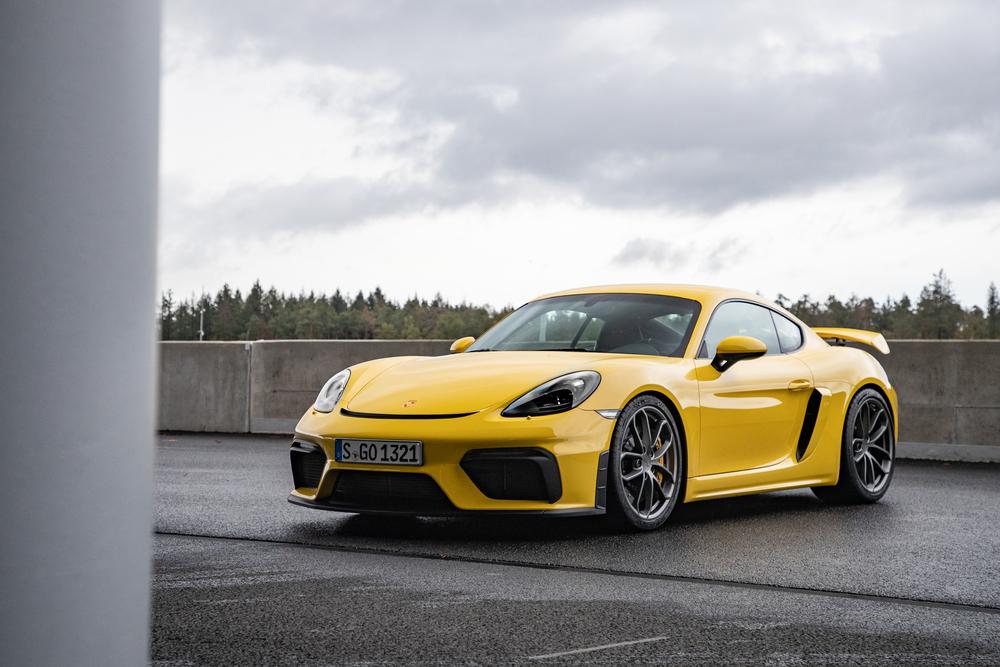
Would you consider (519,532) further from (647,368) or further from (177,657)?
(177,657)

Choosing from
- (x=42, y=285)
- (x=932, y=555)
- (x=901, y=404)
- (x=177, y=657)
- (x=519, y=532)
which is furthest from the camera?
(x=901, y=404)

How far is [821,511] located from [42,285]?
6619 millimetres

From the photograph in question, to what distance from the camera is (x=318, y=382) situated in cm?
1379

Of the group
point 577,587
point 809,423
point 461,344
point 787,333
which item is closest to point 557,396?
point 577,587

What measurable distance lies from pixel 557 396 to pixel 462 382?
1.73 feet

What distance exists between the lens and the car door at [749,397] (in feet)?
21.5

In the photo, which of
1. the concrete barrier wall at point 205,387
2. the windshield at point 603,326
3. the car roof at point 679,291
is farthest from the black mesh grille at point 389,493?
the concrete barrier wall at point 205,387

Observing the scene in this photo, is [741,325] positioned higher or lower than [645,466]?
higher

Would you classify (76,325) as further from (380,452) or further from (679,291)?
(679,291)

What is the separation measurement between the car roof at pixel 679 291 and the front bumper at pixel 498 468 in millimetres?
1650

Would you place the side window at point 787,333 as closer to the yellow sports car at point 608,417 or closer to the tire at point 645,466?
the yellow sports car at point 608,417

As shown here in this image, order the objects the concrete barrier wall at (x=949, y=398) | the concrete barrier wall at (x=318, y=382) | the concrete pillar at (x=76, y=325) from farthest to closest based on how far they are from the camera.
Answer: the concrete barrier wall at (x=318, y=382)
the concrete barrier wall at (x=949, y=398)
the concrete pillar at (x=76, y=325)

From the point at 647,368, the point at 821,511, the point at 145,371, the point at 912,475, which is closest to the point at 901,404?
the point at 912,475

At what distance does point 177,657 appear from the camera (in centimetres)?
328
